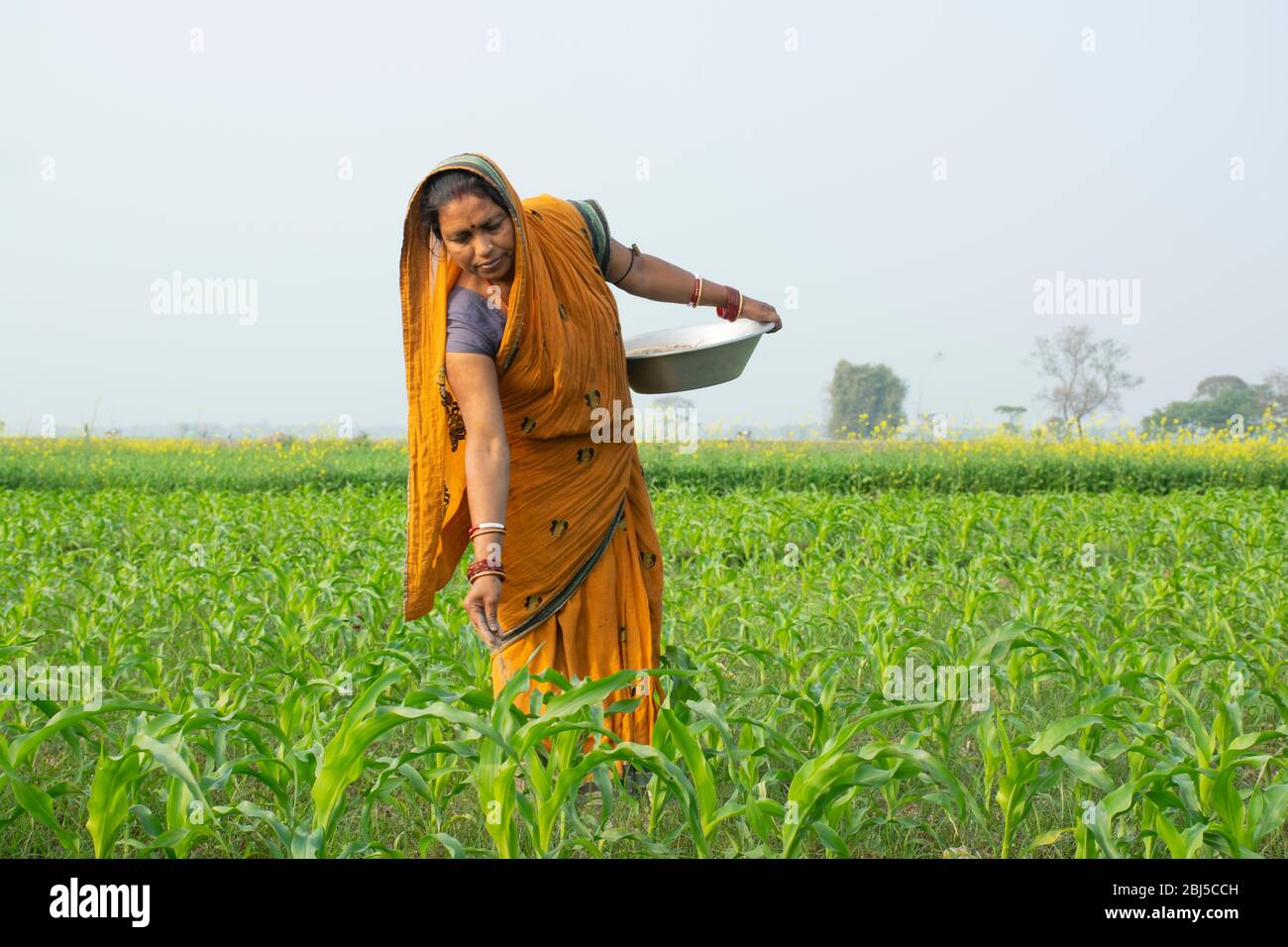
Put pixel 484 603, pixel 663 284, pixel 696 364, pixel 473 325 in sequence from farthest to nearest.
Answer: pixel 663 284
pixel 696 364
pixel 473 325
pixel 484 603

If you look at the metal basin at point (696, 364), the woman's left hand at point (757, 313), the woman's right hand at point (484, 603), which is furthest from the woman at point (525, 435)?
the woman's left hand at point (757, 313)

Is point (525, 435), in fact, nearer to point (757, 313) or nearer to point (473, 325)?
point (473, 325)

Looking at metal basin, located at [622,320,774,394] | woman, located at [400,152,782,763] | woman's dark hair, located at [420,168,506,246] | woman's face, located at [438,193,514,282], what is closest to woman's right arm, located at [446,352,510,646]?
woman, located at [400,152,782,763]

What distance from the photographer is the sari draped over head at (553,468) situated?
2939 mm

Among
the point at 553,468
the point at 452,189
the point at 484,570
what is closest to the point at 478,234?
the point at 452,189

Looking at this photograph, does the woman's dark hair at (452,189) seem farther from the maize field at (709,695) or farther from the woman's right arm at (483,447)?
the maize field at (709,695)

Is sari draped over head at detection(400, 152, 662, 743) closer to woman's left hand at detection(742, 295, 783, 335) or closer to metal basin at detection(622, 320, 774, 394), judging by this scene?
metal basin at detection(622, 320, 774, 394)

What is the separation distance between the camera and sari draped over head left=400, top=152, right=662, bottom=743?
2939 millimetres

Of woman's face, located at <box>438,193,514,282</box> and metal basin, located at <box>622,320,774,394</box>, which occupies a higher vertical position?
woman's face, located at <box>438,193,514,282</box>

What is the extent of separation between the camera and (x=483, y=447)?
2.79 meters

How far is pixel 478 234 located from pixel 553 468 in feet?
Answer: 2.43

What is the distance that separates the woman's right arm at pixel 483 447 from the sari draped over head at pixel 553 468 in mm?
69

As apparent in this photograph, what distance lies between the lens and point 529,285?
2.86 meters
